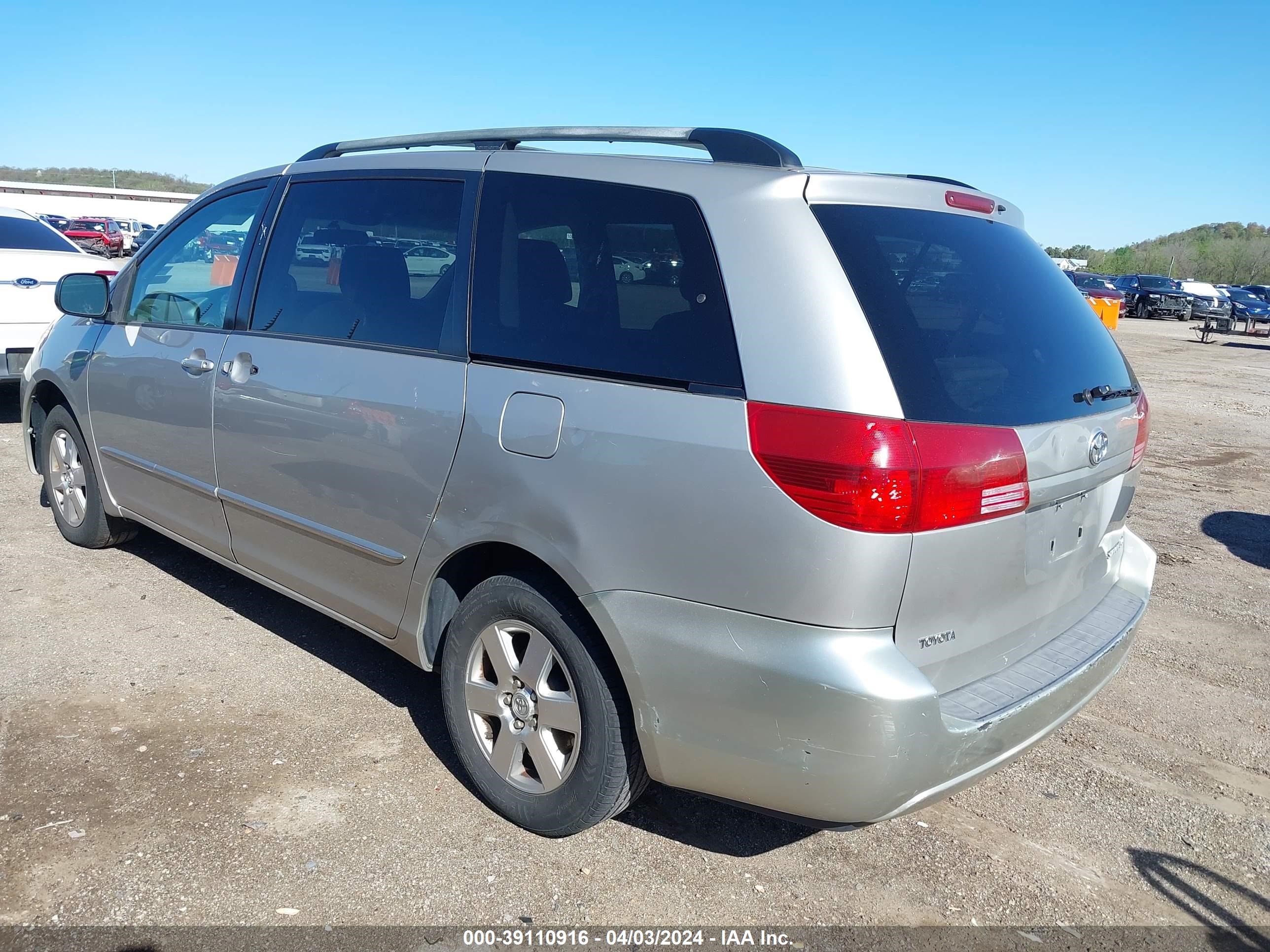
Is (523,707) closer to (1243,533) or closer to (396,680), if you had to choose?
(396,680)

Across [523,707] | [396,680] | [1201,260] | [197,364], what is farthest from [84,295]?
[1201,260]

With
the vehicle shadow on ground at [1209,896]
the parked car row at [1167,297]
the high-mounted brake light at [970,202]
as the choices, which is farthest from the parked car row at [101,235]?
the vehicle shadow on ground at [1209,896]

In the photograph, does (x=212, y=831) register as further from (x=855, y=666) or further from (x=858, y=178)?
(x=858, y=178)

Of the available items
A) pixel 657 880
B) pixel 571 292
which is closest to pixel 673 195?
pixel 571 292

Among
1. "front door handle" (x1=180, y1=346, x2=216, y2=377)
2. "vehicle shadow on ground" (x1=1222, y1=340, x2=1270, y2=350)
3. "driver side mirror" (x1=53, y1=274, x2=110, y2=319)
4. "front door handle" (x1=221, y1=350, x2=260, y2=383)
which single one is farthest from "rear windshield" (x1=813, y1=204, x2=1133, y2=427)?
"vehicle shadow on ground" (x1=1222, y1=340, x2=1270, y2=350)

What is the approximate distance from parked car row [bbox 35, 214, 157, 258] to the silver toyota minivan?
4508 cm

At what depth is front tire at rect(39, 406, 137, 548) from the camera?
4.94 metres

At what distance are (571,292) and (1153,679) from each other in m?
3.09

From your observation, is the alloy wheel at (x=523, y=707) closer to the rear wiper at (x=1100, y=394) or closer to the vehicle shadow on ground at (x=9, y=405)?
the rear wiper at (x=1100, y=394)

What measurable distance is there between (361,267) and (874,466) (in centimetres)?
205

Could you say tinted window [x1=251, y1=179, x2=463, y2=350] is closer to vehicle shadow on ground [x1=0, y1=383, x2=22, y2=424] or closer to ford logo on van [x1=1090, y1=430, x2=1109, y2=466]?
ford logo on van [x1=1090, y1=430, x2=1109, y2=466]

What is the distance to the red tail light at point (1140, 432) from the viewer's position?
3.04 m

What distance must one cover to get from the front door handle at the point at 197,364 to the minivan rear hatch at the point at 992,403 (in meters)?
2.56

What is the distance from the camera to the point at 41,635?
13.6ft
